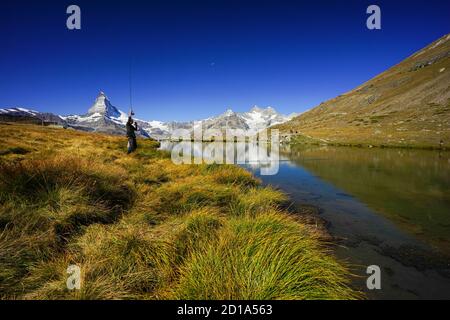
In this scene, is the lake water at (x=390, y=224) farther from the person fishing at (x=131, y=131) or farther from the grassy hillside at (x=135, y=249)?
the person fishing at (x=131, y=131)

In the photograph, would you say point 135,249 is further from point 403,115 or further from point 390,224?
point 403,115

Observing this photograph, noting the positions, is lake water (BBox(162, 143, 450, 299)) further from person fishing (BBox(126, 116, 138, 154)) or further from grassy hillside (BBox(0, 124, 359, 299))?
person fishing (BBox(126, 116, 138, 154))

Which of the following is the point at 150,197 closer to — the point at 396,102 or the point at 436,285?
the point at 436,285

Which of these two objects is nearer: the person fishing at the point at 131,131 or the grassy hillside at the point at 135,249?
the grassy hillside at the point at 135,249

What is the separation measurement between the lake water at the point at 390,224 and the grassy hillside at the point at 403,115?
29.5m

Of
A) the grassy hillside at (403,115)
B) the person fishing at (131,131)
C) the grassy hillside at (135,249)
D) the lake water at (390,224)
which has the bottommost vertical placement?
the lake water at (390,224)

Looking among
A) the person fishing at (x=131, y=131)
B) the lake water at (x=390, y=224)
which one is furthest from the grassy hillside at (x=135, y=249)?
the person fishing at (x=131, y=131)

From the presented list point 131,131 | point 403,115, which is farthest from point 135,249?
point 403,115

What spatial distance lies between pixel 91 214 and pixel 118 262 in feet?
8.04

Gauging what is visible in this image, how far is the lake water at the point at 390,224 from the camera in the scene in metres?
4.89

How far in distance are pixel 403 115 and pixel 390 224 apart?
7714cm

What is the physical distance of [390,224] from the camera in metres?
7.93

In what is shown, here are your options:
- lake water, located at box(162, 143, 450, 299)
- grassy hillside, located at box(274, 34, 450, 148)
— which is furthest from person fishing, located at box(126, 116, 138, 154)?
grassy hillside, located at box(274, 34, 450, 148)
